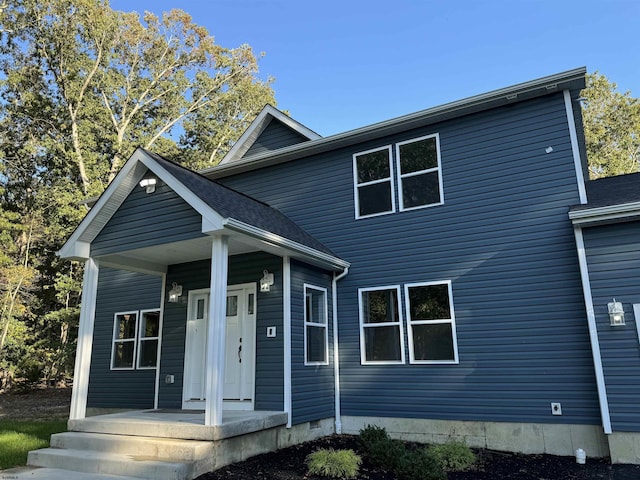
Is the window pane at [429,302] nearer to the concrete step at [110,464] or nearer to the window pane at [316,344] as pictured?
the window pane at [316,344]

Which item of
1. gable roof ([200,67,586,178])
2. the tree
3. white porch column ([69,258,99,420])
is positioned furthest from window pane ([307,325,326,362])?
the tree

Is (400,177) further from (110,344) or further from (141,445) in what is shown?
(110,344)

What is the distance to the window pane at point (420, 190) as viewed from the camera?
7938mm

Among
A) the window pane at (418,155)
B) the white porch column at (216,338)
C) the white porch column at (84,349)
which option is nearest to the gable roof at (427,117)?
the window pane at (418,155)

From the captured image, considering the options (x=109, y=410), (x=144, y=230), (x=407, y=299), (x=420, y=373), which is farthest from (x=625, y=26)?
(x=109, y=410)

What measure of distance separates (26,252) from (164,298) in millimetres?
12256

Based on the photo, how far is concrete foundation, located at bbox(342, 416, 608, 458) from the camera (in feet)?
19.9

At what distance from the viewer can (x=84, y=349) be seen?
6980 millimetres

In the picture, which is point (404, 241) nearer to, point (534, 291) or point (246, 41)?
point (534, 291)

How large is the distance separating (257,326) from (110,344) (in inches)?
207

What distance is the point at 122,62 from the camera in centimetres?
2073

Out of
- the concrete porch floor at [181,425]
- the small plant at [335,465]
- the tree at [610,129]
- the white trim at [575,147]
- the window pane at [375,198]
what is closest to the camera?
the small plant at [335,465]

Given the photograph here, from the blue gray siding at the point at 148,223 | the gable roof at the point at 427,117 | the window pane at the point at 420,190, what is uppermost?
the gable roof at the point at 427,117

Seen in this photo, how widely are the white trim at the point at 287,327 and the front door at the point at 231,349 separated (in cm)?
65
